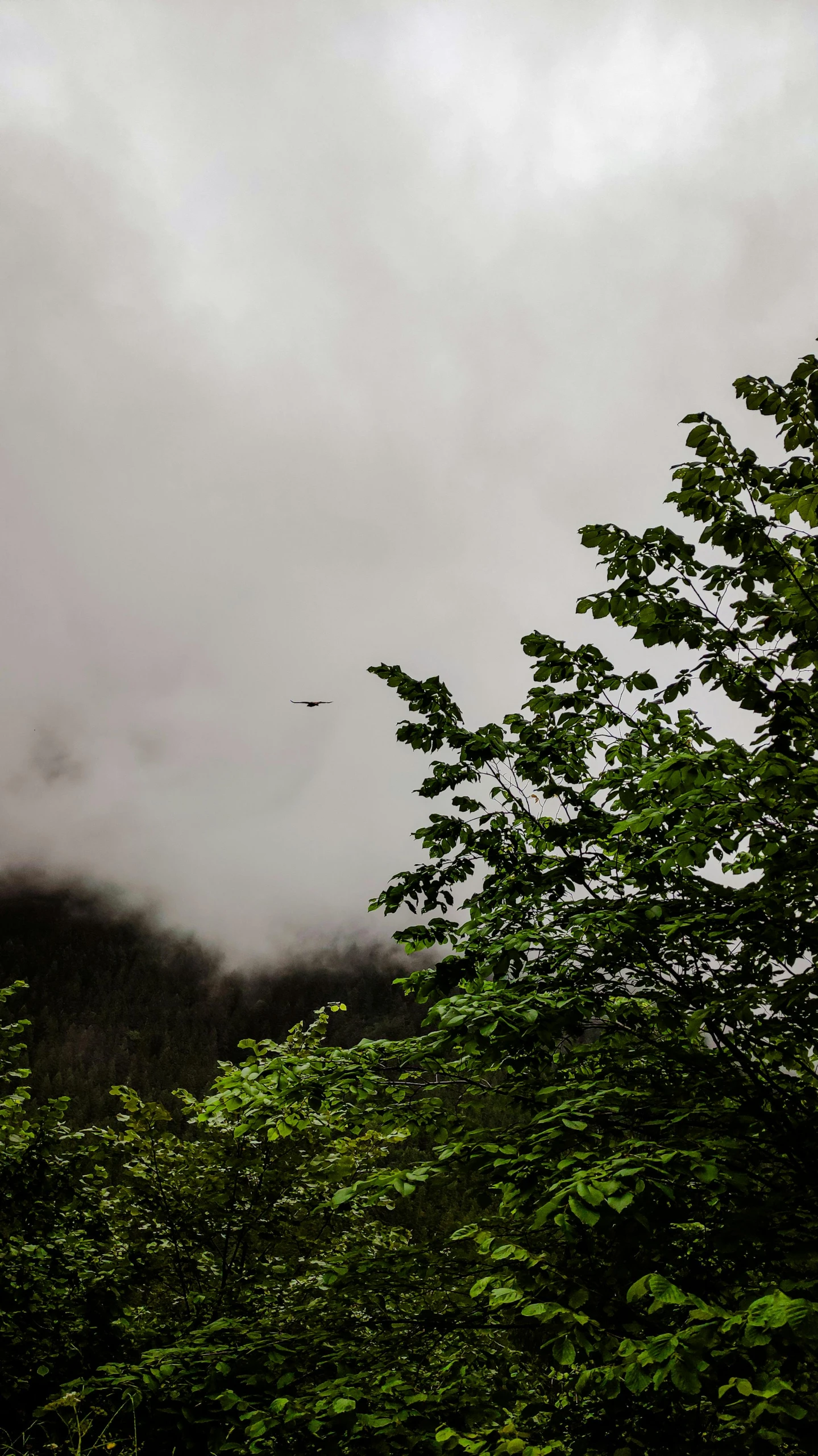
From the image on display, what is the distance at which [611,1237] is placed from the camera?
11.2 ft

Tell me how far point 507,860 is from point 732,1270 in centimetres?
267

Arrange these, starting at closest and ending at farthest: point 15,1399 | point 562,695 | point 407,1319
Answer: point 407,1319 → point 562,695 → point 15,1399

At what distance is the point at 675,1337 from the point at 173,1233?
1011 centimetres

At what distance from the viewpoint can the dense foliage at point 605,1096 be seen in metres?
3.12

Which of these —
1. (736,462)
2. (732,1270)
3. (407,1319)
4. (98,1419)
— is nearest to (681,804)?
(736,462)

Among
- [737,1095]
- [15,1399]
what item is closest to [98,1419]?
[15,1399]

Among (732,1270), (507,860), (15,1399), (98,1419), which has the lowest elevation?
(732,1270)

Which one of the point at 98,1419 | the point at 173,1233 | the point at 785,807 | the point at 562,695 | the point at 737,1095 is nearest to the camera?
the point at 785,807

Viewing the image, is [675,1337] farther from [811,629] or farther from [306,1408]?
[811,629]

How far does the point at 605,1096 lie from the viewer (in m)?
3.79

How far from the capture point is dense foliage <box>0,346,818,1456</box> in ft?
10.2

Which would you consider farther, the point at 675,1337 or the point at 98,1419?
the point at 98,1419

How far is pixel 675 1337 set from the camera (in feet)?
8.47

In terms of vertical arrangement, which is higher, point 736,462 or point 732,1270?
point 736,462
